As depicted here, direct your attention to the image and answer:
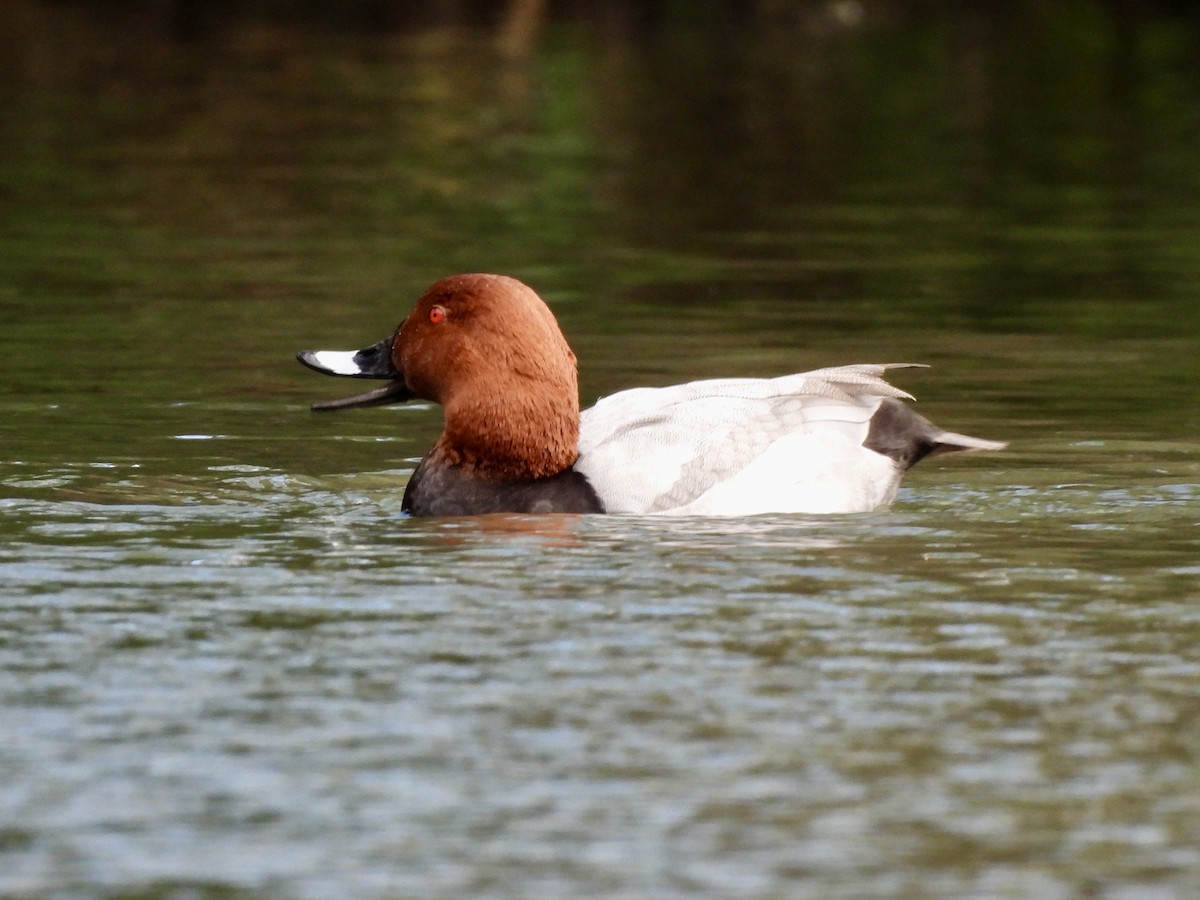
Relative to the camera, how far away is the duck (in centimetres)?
814

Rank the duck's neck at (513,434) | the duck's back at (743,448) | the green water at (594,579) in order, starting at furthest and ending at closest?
the duck's neck at (513,434)
the duck's back at (743,448)
the green water at (594,579)

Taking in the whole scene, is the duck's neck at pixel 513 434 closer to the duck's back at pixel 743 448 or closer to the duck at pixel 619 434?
the duck at pixel 619 434

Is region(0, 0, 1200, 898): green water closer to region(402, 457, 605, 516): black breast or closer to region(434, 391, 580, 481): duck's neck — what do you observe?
region(402, 457, 605, 516): black breast

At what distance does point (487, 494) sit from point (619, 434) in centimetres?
51

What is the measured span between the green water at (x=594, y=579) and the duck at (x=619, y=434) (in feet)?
0.76

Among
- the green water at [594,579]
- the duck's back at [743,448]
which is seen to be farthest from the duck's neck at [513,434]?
the green water at [594,579]

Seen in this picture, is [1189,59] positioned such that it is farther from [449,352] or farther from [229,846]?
[229,846]

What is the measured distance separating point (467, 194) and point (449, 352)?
1129 cm

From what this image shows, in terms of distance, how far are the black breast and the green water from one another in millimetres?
159

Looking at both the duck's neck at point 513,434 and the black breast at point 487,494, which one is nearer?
the black breast at point 487,494

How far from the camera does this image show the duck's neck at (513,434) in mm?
8305

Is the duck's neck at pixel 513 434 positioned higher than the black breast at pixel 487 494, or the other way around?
the duck's neck at pixel 513 434

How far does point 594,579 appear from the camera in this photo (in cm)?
Result: 703

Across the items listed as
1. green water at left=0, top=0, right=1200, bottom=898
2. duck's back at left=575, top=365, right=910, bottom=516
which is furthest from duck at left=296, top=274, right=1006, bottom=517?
green water at left=0, top=0, right=1200, bottom=898
